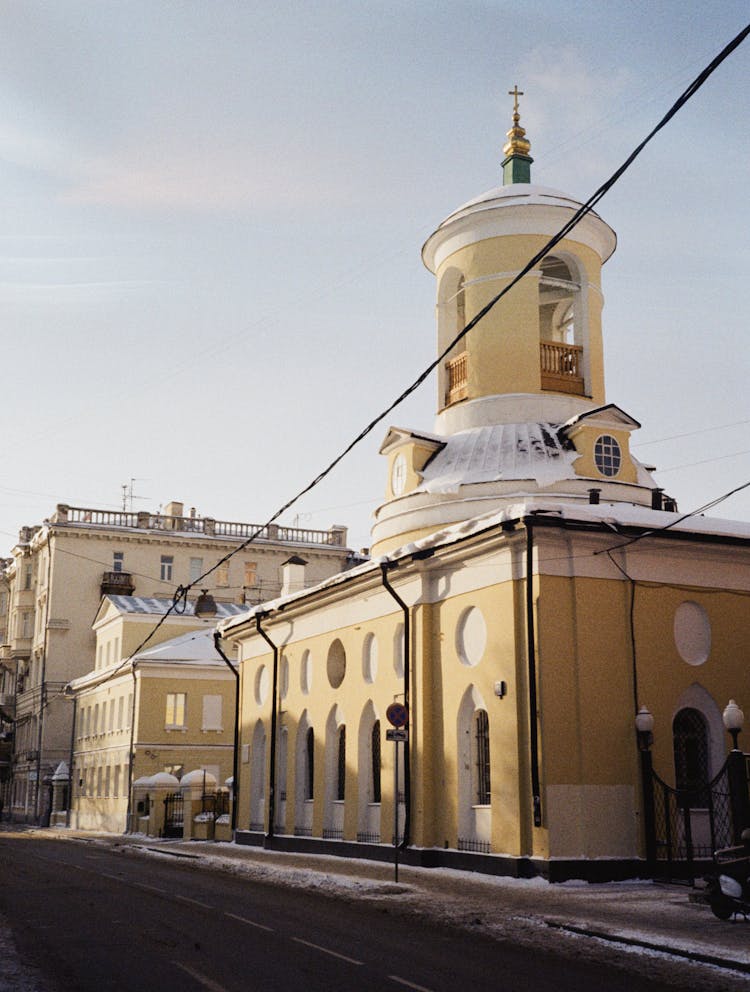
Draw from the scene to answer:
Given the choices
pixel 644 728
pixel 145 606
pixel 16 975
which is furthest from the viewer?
pixel 145 606

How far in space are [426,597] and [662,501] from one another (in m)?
7.14

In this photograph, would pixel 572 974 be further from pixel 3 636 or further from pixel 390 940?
pixel 3 636

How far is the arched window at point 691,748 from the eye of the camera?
20250 mm

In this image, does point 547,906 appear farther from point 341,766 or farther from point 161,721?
point 161,721

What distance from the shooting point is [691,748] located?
2039 centimetres

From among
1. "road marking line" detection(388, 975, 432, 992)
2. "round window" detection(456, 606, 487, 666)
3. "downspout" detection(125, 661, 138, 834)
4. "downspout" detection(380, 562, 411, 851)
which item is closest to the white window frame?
"downspout" detection(125, 661, 138, 834)

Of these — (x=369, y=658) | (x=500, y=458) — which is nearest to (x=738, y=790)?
(x=369, y=658)

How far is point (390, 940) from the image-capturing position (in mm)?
11938

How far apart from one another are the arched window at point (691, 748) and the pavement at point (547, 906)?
102 inches

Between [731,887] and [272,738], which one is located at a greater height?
[272,738]

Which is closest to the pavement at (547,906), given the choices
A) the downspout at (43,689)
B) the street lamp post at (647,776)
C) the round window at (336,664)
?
the street lamp post at (647,776)

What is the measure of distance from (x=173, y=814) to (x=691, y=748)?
23.7m

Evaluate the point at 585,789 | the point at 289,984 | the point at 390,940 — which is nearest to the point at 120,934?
the point at 390,940

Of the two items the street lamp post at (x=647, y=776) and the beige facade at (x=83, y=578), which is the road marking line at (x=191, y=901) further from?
the beige facade at (x=83, y=578)
